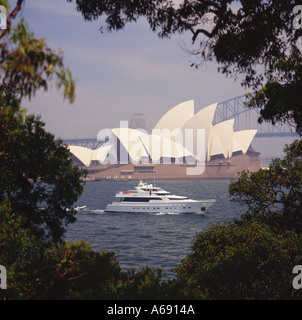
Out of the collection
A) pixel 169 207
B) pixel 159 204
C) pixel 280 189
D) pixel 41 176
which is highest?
pixel 41 176

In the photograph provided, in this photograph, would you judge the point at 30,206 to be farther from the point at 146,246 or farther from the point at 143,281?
the point at 146,246

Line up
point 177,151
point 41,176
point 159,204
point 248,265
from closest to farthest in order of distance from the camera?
1. point 248,265
2. point 41,176
3. point 159,204
4. point 177,151

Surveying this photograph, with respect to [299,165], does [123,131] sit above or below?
above

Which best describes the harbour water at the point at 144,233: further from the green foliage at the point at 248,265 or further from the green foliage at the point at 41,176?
the green foliage at the point at 248,265

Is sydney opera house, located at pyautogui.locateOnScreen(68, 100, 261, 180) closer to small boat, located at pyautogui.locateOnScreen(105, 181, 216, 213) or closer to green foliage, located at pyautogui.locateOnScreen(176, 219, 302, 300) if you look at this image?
small boat, located at pyautogui.locateOnScreen(105, 181, 216, 213)

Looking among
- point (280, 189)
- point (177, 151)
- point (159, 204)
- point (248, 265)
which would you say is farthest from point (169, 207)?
point (177, 151)

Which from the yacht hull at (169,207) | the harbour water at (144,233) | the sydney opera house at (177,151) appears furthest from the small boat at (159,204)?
the sydney opera house at (177,151)

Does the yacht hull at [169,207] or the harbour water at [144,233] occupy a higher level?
the yacht hull at [169,207]

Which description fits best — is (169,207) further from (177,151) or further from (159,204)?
(177,151)
